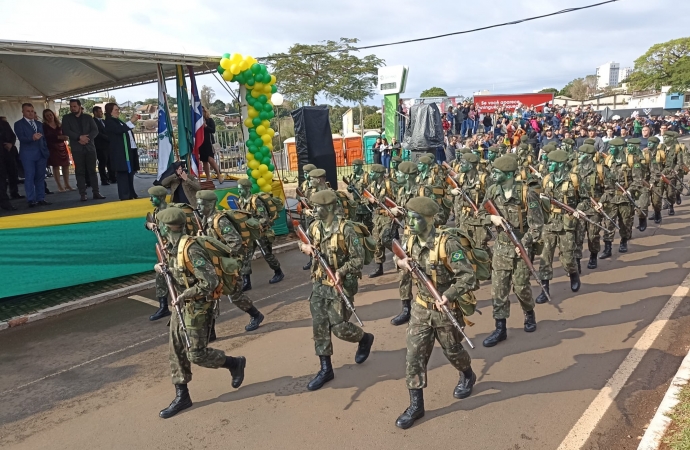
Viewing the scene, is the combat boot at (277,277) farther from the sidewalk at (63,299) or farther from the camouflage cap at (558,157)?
the camouflage cap at (558,157)

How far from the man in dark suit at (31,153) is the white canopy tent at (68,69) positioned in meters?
1.22

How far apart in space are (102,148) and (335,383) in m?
9.94

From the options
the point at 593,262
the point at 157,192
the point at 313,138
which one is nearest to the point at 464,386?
the point at 157,192

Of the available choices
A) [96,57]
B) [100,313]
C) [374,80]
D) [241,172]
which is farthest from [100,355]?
[374,80]

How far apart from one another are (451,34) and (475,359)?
12134 millimetres

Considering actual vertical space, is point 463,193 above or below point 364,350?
above

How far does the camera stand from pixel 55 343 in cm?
673

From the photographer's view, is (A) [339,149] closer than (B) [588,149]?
No

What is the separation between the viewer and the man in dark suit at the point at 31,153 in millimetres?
9648

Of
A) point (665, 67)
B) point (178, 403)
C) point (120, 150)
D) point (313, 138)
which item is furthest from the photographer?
point (665, 67)

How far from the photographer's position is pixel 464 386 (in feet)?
15.5

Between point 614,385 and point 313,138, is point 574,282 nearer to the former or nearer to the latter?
point 614,385

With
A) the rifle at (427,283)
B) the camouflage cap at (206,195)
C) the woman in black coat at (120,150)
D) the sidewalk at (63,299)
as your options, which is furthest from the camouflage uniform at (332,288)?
the woman in black coat at (120,150)

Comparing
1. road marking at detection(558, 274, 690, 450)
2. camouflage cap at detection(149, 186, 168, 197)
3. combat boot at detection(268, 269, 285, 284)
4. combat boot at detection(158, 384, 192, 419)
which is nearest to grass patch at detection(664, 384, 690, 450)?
road marking at detection(558, 274, 690, 450)
